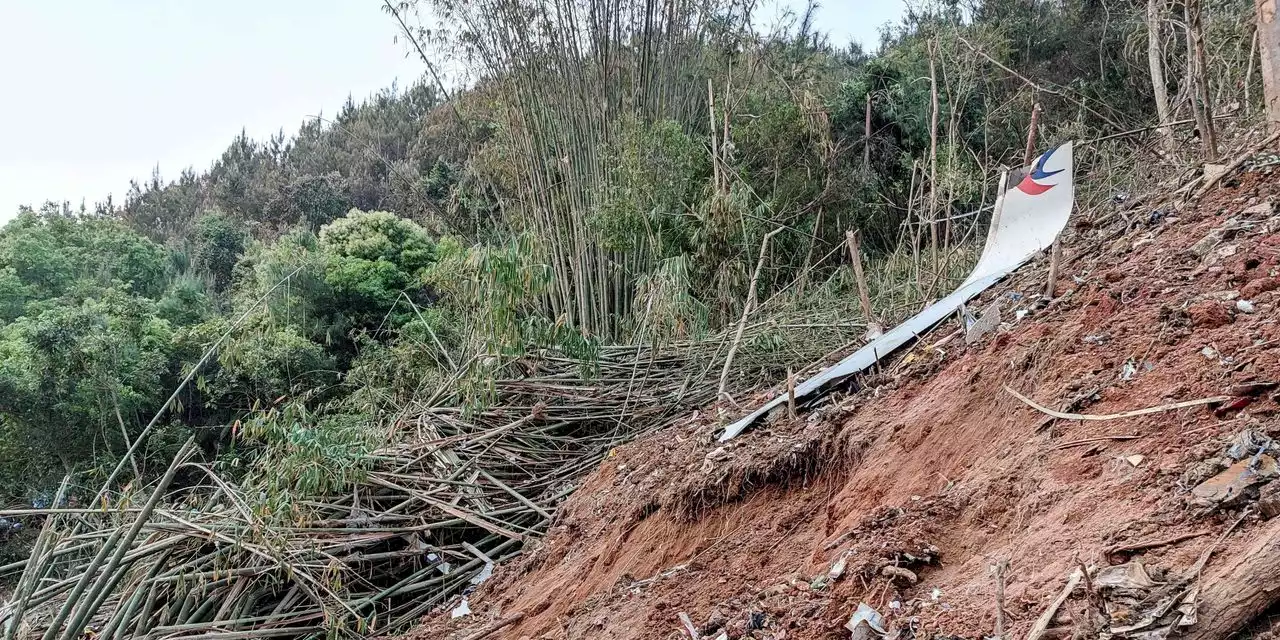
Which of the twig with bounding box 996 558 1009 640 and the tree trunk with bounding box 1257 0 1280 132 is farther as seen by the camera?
the tree trunk with bounding box 1257 0 1280 132

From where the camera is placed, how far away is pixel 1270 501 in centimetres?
113

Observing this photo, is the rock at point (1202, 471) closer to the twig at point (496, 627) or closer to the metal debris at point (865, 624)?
the metal debris at point (865, 624)

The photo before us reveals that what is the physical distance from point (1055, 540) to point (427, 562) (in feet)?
8.62

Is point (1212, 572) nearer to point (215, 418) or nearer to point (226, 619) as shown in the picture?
point (226, 619)

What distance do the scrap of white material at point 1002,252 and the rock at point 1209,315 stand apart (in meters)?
1.00

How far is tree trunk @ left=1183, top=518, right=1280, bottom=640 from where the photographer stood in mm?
1012

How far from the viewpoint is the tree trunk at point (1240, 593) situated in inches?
39.8

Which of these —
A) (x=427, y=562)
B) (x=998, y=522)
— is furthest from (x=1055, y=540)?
(x=427, y=562)

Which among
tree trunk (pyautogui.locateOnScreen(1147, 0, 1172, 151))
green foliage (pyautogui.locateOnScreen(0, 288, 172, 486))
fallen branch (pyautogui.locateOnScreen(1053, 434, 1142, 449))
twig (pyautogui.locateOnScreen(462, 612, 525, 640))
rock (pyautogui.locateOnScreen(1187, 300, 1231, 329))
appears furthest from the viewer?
green foliage (pyautogui.locateOnScreen(0, 288, 172, 486))

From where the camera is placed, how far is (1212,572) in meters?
1.09

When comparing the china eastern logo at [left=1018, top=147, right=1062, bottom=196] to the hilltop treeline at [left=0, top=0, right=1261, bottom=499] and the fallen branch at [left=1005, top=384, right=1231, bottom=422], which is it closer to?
the hilltop treeline at [left=0, top=0, right=1261, bottom=499]

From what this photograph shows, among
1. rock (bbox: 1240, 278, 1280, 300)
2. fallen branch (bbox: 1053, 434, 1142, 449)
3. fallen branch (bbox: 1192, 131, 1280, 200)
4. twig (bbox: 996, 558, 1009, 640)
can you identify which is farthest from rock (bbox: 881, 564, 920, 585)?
fallen branch (bbox: 1192, 131, 1280, 200)

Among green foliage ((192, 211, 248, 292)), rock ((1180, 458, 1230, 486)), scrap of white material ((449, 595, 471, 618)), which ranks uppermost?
green foliage ((192, 211, 248, 292))

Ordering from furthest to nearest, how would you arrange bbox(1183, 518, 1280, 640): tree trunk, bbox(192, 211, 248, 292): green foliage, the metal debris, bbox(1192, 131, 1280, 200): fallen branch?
bbox(192, 211, 248, 292): green foliage < bbox(1192, 131, 1280, 200): fallen branch < the metal debris < bbox(1183, 518, 1280, 640): tree trunk
